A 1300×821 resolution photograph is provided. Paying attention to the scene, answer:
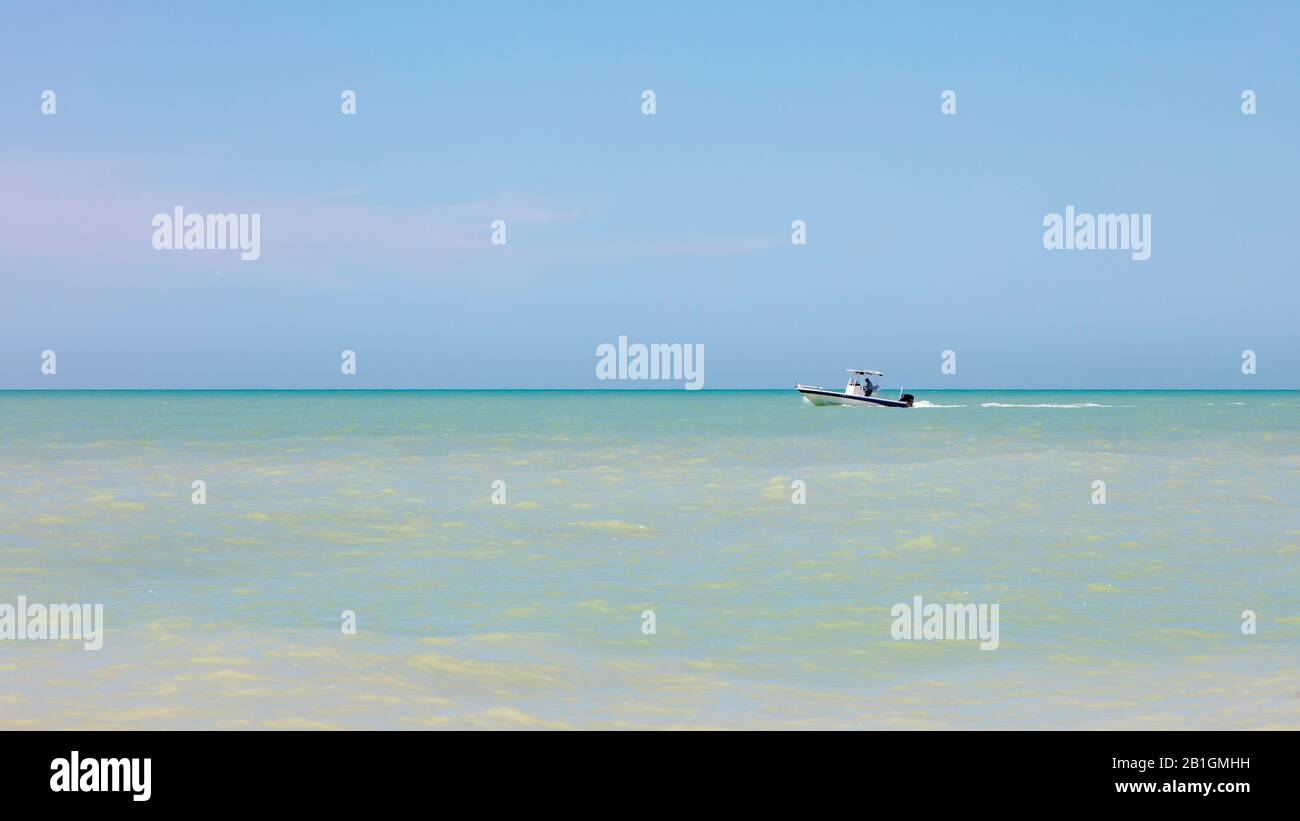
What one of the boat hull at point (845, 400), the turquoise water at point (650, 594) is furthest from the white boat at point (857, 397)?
the turquoise water at point (650, 594)

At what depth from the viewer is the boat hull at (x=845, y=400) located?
3401 inches

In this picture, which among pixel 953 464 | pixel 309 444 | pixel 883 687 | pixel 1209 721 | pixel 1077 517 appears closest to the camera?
pixel 1209 721

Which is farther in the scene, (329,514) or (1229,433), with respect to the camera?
(1229,433)

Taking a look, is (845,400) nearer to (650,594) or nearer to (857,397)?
(857,397)

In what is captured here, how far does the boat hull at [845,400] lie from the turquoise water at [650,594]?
4985cm

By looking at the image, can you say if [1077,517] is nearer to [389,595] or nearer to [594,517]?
[594,517]

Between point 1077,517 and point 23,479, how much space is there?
1136 inches

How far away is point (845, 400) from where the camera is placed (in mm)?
88562

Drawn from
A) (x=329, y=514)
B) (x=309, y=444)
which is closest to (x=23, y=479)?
(x=329, y=514)

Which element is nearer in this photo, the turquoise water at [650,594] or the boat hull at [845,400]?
the turquoise water at [650,594]

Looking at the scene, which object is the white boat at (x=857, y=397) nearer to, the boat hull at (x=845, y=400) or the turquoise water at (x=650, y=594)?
the boat hull at (x=845, y=400)

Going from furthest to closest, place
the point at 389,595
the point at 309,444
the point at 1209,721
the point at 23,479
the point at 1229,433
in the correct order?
the point at 1229,433
the point at 309,444
the point at 23,479
the point at 389,595
the point at 1209,721

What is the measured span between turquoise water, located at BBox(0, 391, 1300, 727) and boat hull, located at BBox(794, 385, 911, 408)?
4985 cm
